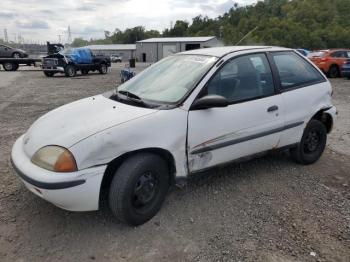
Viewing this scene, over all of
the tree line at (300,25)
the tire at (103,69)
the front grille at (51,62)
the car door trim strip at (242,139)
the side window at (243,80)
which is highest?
the tree line at (300,25)

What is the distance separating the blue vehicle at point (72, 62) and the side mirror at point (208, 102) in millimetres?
18981

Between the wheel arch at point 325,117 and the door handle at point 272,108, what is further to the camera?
the wheel arch at point 325,117

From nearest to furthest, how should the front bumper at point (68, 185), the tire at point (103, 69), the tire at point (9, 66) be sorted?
the front bumper at point (68, 185) → the tire at point (103, 69) → the tire at point (9, 66)

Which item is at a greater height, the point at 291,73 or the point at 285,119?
the point at 291,73

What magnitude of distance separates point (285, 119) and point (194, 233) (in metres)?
1.89

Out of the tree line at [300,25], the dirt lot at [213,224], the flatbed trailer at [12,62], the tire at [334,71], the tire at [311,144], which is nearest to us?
the dirt lot at [213,224]

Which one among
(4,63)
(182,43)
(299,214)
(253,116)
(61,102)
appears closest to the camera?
(299,214)

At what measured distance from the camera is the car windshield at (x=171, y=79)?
3.44m

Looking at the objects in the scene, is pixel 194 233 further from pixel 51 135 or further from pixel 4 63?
pixel 4 63

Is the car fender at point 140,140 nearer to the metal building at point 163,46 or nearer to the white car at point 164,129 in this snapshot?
the white car at point 164,129

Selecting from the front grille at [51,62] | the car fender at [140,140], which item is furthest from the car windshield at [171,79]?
the front grille at [51,62]

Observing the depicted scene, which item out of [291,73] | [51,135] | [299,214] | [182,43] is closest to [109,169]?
[51,135]

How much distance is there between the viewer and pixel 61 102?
33.9 ft

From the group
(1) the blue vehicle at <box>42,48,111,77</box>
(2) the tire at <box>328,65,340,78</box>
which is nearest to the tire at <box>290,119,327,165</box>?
(2) the tire at <box>328,65,340,78</box>
